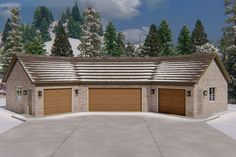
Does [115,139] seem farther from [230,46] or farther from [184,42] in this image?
[184,42]

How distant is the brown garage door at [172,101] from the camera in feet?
82.3

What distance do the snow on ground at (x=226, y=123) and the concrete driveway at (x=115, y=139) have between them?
28.7 inches

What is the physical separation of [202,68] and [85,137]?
1186 centimetres

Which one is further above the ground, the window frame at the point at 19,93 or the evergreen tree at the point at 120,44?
the evergreen tree at the point at 120,44

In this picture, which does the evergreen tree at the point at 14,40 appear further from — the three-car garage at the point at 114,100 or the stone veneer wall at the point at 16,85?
the three-car garage at the point at 114,100

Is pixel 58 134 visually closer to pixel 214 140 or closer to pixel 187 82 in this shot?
pixel 214 140

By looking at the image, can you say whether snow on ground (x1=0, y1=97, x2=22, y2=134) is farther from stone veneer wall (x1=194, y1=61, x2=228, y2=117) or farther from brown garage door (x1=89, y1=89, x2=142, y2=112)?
stone veneer wall (x1=194, y1=61, x2=228, y2=117)

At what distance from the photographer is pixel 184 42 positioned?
90250mm

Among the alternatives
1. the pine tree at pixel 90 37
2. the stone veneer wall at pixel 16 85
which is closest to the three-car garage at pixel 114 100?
the stone veneer wall at pixel 16 85

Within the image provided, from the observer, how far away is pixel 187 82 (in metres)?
24.2

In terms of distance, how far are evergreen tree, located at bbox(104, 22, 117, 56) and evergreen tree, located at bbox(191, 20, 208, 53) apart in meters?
22.7

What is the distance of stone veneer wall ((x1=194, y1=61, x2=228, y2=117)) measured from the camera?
24.3m

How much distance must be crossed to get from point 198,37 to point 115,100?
62646mm

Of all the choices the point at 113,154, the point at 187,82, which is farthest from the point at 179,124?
the point at 113,154
